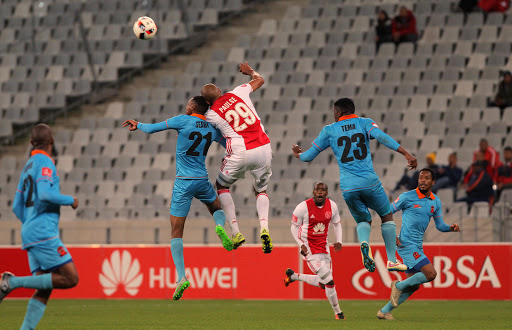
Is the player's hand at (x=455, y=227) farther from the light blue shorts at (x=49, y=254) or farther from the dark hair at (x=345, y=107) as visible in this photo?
the light blue shorts at (x=49, y=254)

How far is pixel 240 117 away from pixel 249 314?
388 cm

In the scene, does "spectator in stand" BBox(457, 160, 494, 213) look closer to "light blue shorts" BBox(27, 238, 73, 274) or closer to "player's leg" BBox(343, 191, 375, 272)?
"player's leg" BBox(343, 191, 375, 272)

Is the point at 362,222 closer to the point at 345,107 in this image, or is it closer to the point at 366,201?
the point at 366,201

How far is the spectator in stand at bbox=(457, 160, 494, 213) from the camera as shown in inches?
667

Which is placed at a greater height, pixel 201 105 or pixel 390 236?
pixel 201 105

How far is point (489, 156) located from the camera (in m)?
17.5

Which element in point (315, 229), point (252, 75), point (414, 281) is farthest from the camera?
point (315, 229)

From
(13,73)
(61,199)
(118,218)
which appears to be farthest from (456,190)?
(13,73)

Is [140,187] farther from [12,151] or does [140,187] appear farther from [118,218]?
[12,151]

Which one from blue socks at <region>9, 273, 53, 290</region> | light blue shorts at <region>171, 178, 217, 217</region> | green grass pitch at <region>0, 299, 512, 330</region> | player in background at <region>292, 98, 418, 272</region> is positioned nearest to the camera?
blue socks at <region>9, 273, 53, 290</region>

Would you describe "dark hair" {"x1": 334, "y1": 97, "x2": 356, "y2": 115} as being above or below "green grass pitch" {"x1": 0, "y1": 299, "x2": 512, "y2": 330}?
above

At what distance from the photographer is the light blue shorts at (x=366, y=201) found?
1089 cm

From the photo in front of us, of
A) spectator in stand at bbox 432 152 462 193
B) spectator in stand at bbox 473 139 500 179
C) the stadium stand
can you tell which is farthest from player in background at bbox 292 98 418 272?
spectator in stand at bbox 473 139 500 179

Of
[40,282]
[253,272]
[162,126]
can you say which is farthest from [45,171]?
[253,272]
